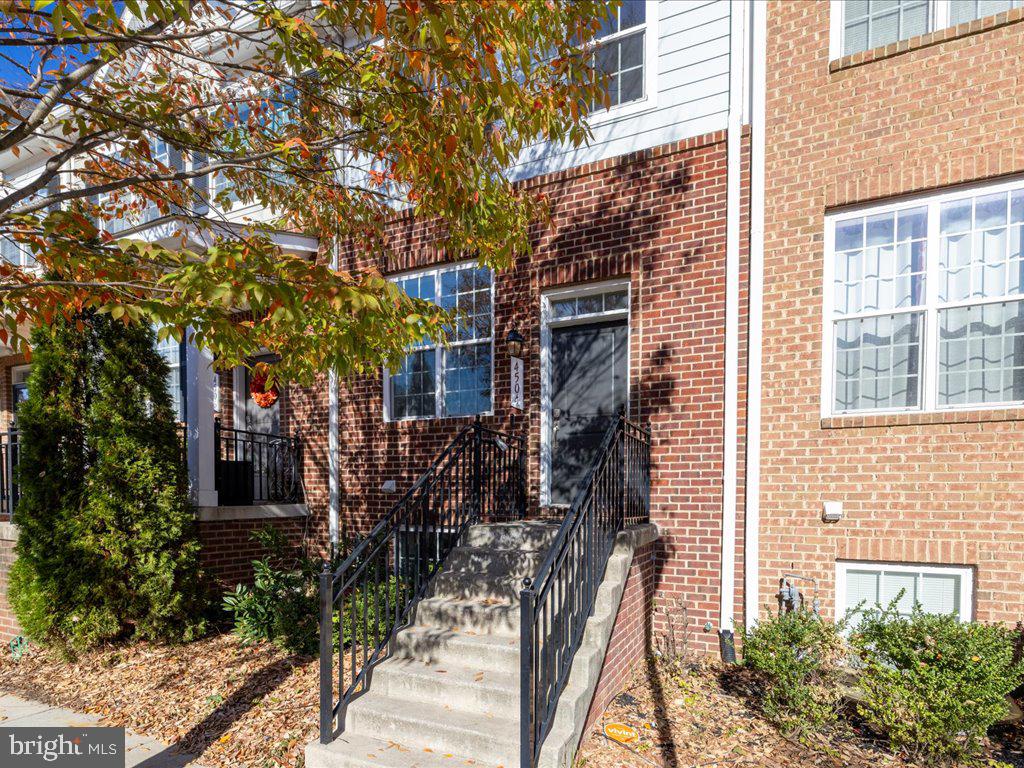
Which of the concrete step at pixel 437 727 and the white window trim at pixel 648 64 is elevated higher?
the white window trim at pixel 648 64

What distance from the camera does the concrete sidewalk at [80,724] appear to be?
4.39 meters

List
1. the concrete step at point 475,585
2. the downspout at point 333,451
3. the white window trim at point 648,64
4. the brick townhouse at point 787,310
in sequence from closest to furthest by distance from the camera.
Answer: the brick townhouse at point 787,310 < the concrete step at point 475,585 < the white window trim at point 648,64 < the downspout at point 333,451

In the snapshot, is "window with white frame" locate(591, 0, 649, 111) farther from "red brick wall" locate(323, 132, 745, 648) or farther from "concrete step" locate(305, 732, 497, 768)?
"concrete step" locate(305, 732, 497, 768)

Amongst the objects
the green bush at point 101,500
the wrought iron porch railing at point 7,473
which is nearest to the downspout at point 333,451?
the green bush at point 101,500

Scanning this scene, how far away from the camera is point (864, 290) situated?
5.54 meters

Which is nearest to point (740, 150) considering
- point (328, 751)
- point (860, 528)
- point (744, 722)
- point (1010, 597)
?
point (860, 528)

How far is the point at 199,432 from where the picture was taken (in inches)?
291

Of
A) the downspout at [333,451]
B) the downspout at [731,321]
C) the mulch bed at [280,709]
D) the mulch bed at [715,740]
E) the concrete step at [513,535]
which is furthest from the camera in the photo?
the downspout at [333,451]

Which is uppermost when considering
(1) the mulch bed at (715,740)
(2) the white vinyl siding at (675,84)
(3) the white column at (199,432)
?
(2) the white vinyl siding at (675,84)

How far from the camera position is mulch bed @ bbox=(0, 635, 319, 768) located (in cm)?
458

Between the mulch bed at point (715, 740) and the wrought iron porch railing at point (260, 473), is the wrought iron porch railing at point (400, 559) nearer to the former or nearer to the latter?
the mulch bed at point (715, 740)

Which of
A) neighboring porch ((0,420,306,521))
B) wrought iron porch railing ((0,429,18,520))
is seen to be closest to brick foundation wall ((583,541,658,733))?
neighboring porch ((0,420,306,521))

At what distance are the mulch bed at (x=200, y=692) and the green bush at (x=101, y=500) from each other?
0.31m

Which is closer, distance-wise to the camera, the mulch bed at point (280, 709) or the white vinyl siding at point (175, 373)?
the mulch bed at point (280, 709)
